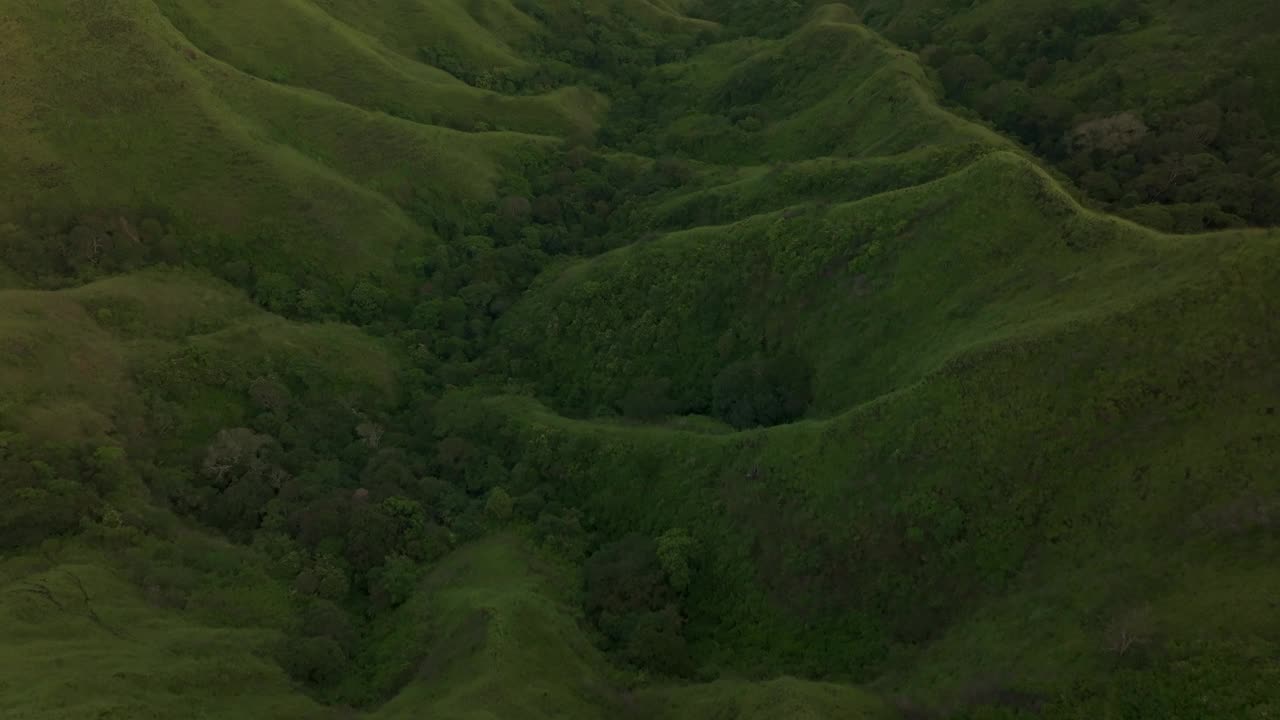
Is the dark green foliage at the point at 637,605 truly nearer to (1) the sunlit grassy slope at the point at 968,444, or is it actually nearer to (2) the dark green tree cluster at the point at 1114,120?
(1) the sunlit grassy slope at the point at 968,444

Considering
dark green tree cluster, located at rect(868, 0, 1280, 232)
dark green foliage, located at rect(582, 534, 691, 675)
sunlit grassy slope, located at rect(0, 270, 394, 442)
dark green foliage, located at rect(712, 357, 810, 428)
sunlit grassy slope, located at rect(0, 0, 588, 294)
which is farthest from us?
sunlit grassy slope, located at rect(0, 0, 588, 294)

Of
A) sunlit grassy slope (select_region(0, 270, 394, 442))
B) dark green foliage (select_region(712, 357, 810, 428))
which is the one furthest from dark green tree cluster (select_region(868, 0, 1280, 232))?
sunlit grassy slope (select_region(0, 270, 394, 442))

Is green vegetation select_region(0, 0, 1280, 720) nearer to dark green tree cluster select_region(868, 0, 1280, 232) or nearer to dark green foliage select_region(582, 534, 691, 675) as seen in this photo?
dark green foliage select_region(582, 534, 691, 675)

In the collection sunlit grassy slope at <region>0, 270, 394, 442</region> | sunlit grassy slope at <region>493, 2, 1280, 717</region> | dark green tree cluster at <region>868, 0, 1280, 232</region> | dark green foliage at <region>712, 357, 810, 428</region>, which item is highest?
dark green tree cluster at <region>868, 0, 1280, 232</region>

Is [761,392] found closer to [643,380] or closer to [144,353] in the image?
[643,380]

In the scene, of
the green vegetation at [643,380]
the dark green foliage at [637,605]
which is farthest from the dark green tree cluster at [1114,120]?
the dark green foliage at [637,605]

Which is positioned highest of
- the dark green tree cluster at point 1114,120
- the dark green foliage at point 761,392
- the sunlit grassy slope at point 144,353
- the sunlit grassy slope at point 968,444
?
the dark green tree cluster at point 1114,120

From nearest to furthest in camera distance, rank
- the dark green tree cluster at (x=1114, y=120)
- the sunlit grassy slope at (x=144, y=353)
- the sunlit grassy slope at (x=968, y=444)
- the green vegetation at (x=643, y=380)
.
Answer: the sunlit grassy slope at (x=968, y=444) < the green vegetation at (x=643, y=380) < the sunlit grassy slope at (x=144, y=353) < the dark green tree cluster at (x=1114, y=120)

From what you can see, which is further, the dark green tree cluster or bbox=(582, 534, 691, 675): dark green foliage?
the dark green tree cluster

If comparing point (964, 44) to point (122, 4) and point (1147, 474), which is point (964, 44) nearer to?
point (1147, 474)
